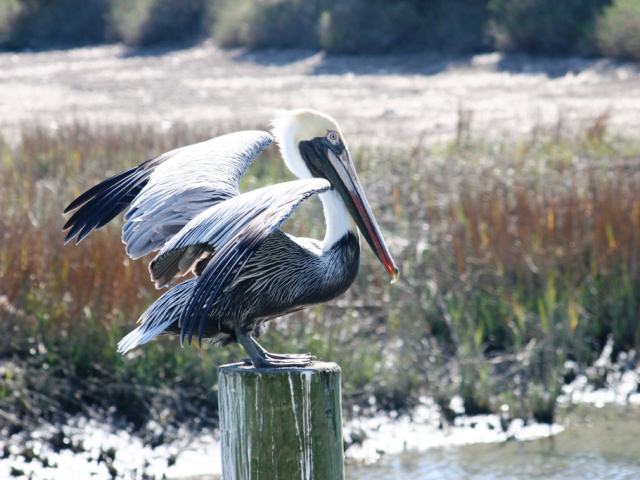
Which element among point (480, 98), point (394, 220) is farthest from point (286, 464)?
point (480, 98)

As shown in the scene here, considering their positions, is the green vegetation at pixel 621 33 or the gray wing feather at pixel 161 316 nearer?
the gray wing feather at pixel 161 316

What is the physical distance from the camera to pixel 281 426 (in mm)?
3428

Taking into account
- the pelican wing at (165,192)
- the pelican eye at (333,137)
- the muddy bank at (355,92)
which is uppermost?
the muddy bank at (355,92)

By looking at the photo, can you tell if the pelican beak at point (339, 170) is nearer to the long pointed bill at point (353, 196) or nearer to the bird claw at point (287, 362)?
the long pointed bill at point (353, 196)

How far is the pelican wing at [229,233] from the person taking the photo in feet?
12.1

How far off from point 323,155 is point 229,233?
0.93 meters

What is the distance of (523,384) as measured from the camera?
684cm

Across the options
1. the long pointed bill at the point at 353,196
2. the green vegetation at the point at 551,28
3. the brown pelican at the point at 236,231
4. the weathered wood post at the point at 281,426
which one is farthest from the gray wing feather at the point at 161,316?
the green vegetation at the point at 551,28

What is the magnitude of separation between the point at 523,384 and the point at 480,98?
8013mm

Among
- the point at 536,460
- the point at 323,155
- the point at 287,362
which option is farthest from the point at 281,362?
the point at 536,460

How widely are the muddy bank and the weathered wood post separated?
7.59m

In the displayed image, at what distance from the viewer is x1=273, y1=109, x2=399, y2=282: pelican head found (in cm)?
463

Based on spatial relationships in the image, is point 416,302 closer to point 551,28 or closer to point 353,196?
point 353,196

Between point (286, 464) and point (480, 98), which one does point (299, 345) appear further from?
point (480, 98)
